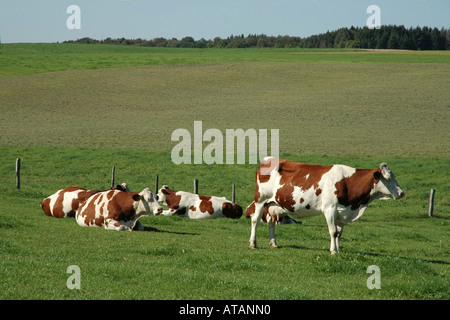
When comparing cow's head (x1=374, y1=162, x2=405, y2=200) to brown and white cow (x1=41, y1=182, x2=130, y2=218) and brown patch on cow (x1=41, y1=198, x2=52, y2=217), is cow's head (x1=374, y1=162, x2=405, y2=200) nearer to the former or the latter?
brown and white cow (x1=41, y1=182, x2=130, y2=218)

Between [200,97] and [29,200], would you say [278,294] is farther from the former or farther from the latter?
[200,97]

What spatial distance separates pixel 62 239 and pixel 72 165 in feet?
78.1

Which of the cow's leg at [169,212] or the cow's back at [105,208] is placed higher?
the cow's back at [105,208]

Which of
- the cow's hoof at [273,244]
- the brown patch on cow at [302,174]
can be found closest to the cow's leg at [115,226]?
the cow's hoof at [273,244]

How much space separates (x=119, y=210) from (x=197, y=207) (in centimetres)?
664

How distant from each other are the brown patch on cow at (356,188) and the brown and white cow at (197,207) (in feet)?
32.4

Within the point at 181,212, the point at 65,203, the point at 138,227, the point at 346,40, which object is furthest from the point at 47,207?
the point at 346,40

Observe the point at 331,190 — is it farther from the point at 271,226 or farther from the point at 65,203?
the point at 65,203

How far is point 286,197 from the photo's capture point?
1327 centimetres

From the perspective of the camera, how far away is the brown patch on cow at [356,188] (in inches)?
509

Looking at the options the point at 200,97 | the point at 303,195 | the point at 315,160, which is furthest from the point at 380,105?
the point at 303,195

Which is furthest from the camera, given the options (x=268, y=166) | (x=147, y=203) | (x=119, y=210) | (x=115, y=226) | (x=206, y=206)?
(x=206, y=206)

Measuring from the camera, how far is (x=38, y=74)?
251ft

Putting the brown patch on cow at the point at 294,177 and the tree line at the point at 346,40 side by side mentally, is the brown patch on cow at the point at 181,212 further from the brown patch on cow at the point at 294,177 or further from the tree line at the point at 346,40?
the tree line at the point at 346,40
